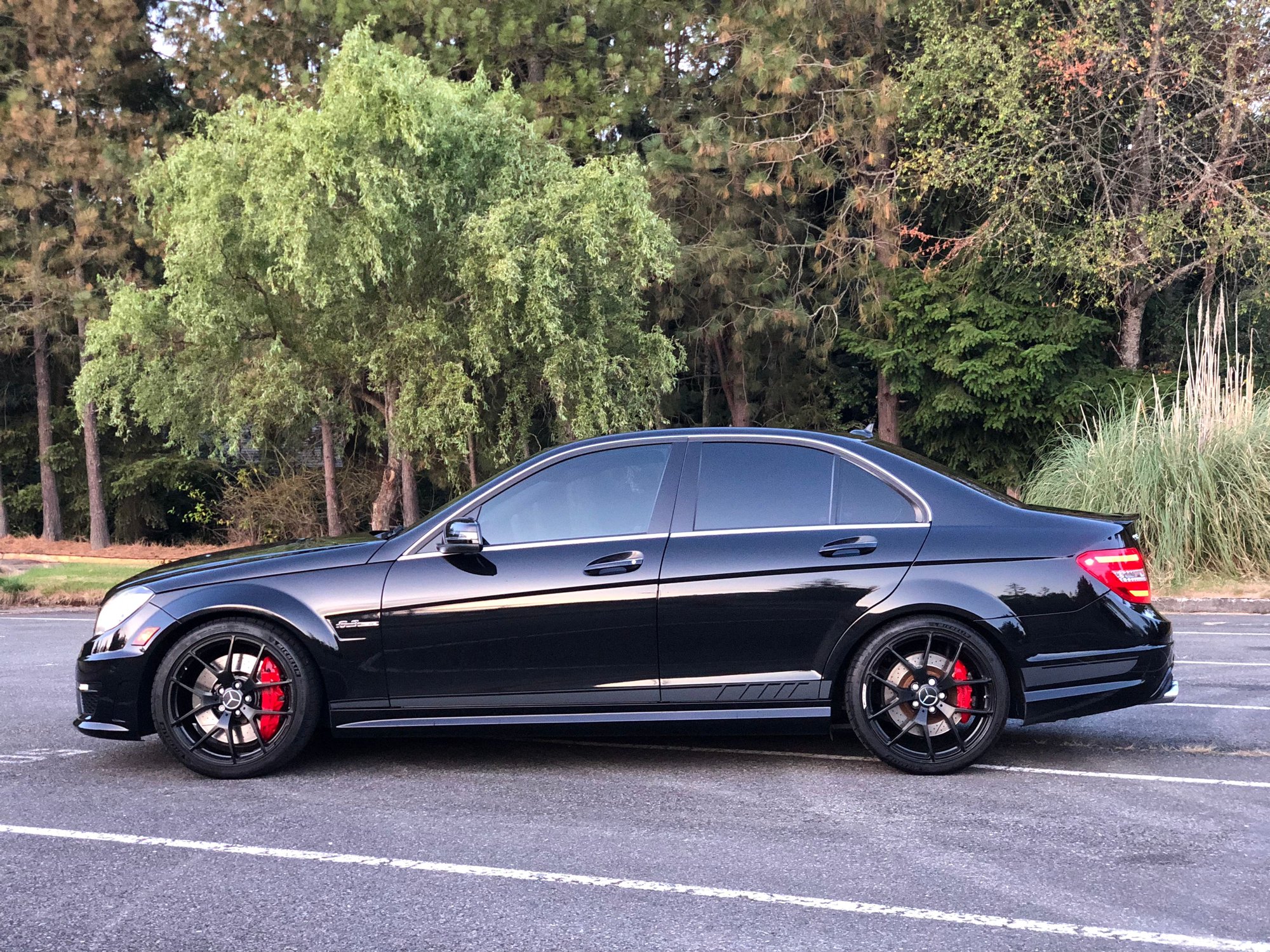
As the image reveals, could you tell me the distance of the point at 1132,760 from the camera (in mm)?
6348

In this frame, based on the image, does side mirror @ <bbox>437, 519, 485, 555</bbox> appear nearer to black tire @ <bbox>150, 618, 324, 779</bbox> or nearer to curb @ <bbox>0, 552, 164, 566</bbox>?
black tire @ <bbox>150, 618, 324, 779</bbox>

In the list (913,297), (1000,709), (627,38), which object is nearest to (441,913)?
(1000,709)

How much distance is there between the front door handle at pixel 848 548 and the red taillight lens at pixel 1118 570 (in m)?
0.97

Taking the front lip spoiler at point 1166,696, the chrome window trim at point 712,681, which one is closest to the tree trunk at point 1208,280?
the front lip spoiler at point 1166,696

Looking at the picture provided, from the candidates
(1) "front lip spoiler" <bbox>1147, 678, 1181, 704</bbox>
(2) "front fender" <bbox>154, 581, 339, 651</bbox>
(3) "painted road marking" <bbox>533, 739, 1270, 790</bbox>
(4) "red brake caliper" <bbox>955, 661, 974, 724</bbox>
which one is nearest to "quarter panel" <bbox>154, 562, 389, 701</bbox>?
(2) "front fender" <bbox>154, 581, 339, 651</bbox>

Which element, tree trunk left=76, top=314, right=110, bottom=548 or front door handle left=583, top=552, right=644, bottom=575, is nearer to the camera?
front door handle left=583, top=552, right=644, bottom=575

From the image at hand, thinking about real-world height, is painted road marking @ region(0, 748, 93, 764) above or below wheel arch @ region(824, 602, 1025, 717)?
below

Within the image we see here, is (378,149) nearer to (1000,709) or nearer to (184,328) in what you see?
(184,328)

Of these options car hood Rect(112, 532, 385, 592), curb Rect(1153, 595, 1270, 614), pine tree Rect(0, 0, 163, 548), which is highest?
pine tree Rect(0, 0, 163, 548)

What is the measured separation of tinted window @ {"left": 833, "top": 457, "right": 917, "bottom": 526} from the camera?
6.16m

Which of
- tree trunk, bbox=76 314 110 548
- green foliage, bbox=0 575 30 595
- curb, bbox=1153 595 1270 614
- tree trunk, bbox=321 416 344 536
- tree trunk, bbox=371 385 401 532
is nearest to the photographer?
curb, bbox=1153 595 1270 614

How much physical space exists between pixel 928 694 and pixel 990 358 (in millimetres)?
19436

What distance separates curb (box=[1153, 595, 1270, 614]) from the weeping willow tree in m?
8.33

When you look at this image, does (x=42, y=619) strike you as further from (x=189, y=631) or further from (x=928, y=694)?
(x=928, y=694)
